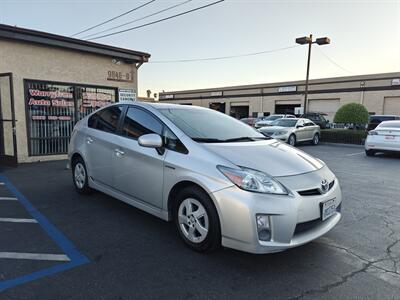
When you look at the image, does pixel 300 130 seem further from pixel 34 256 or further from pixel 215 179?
pixel 34 256

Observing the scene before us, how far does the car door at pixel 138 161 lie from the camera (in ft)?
12.1

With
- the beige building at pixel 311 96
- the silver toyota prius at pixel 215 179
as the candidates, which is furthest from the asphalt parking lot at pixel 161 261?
the beige building at pixel 311 96

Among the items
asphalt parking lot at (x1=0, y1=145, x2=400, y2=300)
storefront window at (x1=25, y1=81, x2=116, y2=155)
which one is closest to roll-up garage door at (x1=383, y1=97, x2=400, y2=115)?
storefront window at (x1=25, y1=81, x2=116, y2=155)

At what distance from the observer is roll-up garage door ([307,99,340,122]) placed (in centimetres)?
3312

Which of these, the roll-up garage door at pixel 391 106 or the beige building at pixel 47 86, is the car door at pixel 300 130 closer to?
the beige building at pixel 47 86

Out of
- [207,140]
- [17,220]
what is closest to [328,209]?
[207,140]

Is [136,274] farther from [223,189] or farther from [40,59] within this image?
[40,59]

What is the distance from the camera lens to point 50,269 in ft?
9.73

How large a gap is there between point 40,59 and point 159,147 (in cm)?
723

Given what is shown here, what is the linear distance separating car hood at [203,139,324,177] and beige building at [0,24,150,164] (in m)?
6.80

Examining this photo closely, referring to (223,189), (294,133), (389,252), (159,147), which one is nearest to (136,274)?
(223,189)

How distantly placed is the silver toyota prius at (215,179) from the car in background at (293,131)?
10.4 meters

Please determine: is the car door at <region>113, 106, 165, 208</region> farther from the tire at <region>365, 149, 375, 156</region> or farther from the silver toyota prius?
the tire at <region>365, 149, 375, 156</region>

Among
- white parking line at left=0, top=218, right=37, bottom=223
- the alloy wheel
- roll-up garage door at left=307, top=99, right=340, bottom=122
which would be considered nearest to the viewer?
the alloy wheel
